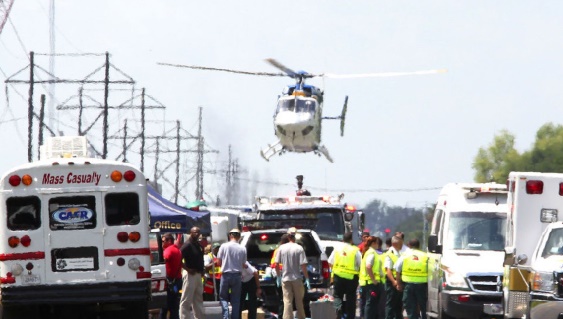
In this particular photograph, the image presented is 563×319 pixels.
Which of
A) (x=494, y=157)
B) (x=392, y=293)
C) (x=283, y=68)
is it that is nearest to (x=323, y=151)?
(x=283, y=68)

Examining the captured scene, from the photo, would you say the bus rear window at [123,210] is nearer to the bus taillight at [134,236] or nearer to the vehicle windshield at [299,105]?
the bus taillight at [134,236]

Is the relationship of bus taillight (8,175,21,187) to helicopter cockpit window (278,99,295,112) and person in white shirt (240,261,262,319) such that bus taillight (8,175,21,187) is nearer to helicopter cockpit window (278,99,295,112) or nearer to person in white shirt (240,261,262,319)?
person in white shirt (240,261,262,319)

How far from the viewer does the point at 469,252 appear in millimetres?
26922

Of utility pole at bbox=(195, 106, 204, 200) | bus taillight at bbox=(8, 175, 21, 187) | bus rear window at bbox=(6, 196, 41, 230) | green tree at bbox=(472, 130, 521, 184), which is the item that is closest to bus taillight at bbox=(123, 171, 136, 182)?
bus rear window at bbox=(6, 196, 41, 230)

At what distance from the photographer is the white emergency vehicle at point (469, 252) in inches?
1038

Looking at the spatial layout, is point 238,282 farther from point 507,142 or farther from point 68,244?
point 507,142

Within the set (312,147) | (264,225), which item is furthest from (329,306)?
(312,147)

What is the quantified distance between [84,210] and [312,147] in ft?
130

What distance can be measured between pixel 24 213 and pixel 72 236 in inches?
28.9

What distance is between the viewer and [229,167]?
141 meters

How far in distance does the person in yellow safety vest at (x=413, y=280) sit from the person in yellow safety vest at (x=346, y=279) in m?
1.32

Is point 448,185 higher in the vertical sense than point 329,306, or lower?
higher

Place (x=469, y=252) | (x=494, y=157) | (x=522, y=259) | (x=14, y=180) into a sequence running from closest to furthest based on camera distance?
(x=522, y=259), (x=14, y=180), (x=469, y=252), (x=494, y=157)

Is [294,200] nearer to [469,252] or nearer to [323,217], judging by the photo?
[323,217]
